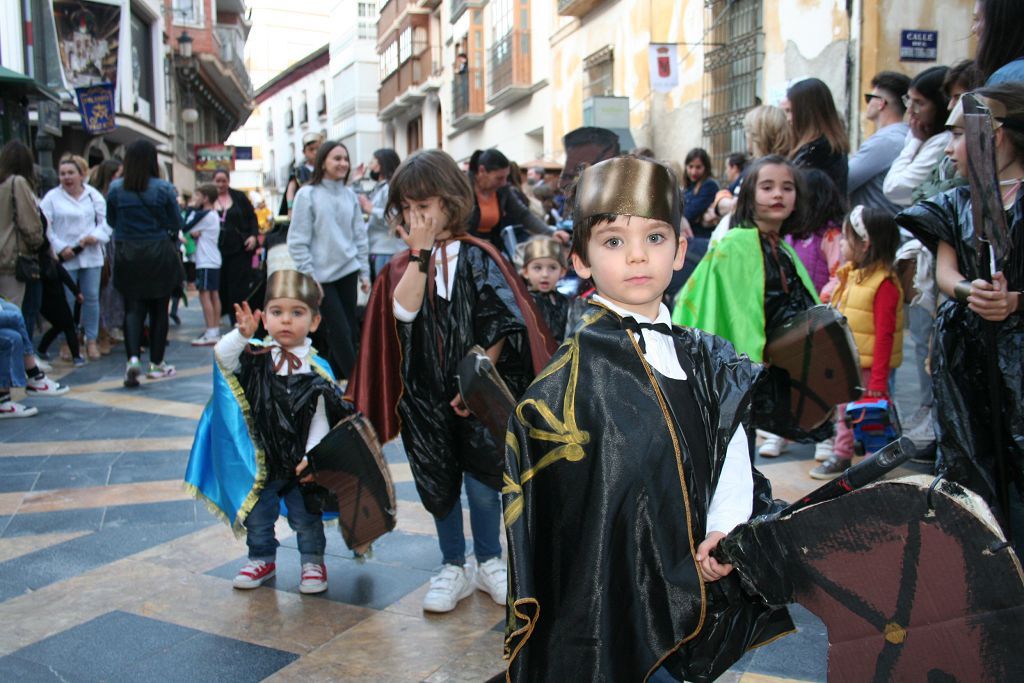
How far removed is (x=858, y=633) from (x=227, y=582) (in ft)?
8.69

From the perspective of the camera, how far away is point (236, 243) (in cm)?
1016

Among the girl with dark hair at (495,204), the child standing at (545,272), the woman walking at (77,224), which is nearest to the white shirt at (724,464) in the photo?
the child standing at (545,272)

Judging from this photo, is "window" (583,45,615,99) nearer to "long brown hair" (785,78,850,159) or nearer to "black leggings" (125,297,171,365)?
"black leggings" (125,297,171,365)

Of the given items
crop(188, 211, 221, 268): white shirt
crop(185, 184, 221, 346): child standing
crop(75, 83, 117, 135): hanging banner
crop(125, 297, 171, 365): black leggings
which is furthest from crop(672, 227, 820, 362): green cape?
crop(75, 83, 117, 135): hanging banner

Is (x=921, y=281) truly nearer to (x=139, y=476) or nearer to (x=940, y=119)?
(x=940, y=119)

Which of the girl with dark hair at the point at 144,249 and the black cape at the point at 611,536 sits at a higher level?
the girl with dark hair at the point at 144,249

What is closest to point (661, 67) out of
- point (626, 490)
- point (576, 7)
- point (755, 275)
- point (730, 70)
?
point (730, 70)

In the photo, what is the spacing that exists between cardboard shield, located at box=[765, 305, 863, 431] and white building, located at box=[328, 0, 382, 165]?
4103 centimetres

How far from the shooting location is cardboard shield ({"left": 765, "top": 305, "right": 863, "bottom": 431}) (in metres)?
2.99

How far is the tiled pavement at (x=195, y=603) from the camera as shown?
2.96 metres

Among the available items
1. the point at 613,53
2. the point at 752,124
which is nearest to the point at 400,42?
the point at 613,53

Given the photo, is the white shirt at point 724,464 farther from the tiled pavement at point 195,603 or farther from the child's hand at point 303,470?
the child's hand at point 303,470

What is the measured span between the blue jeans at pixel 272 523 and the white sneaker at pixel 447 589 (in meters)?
0.49

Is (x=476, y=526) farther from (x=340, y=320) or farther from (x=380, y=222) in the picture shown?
(x=380, y=222)
